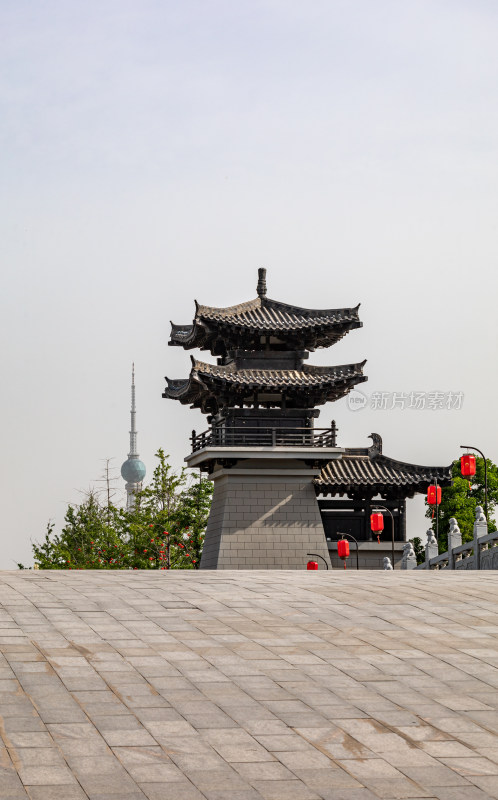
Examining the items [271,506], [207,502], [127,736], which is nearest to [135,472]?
[207,502]

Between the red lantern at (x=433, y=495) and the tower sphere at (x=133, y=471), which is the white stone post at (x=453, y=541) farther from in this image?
the tower sphere at (x=133, y=471)

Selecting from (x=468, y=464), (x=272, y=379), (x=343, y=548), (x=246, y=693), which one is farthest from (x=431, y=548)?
(x=246, y=693)

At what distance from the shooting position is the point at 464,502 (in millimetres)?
52500

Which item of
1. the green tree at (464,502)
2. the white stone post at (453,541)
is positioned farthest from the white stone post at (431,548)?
the green tree at (464,502)

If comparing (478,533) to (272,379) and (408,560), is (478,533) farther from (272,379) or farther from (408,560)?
(272,379)

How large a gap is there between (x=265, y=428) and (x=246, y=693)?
86.0 ft

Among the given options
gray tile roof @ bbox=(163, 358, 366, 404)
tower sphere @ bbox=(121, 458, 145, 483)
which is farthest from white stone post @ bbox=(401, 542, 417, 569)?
tower sphere @ bbox=(121, 458, 145, 483)

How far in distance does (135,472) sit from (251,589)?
437 feet

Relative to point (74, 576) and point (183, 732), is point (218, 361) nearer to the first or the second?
point (74, 576)

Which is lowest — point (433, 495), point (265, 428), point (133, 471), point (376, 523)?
point (376, 523)

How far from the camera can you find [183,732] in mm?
9844

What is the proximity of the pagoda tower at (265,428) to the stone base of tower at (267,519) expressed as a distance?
1.3 inches

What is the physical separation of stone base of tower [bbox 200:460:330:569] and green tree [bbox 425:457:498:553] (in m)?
15.4

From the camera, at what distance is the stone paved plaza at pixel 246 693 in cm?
882
